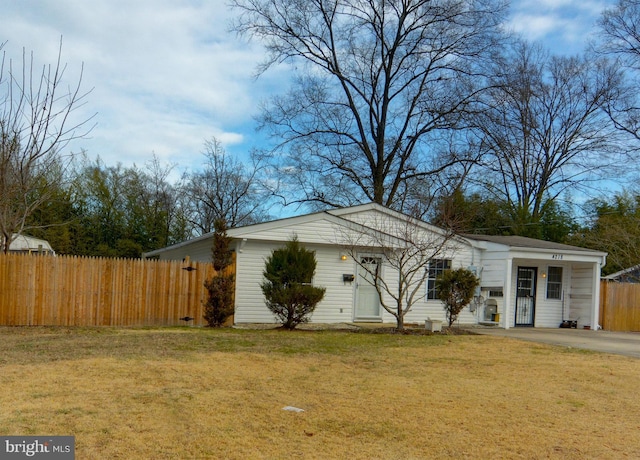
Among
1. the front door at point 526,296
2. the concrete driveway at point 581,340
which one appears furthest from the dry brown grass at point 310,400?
the front door at point 526,296

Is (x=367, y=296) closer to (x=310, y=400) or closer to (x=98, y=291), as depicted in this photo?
(x=98, y=291)

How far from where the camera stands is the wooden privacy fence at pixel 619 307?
18.4 metres

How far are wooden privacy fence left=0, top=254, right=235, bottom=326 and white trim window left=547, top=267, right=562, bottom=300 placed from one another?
10.9 m

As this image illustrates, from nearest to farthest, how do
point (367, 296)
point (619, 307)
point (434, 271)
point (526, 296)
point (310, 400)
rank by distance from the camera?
1. point (310, 400)
2. point (367, 296)
3. point (434, 271)
4. point (526, 296)
5. point (619, 307)

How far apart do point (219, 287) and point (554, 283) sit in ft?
36.6

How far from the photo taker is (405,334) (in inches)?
520

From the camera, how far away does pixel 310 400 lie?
611 centimetres

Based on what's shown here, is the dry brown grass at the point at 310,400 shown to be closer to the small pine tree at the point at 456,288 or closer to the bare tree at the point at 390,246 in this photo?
the small pine tree at the point at 456,288

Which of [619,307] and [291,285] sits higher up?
[291,285]

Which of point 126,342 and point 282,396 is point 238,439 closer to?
point 282,396

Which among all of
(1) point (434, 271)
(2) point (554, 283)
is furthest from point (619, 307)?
(1) point (434, 271)

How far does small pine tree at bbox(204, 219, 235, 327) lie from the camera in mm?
13289

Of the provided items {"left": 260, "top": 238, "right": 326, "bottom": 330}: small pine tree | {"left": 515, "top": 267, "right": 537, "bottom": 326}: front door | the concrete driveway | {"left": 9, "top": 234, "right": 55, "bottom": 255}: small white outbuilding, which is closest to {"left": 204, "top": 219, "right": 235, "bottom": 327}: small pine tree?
{"left": 260, "top": 238, "right": 326, "bottom": 330}: small pine tree

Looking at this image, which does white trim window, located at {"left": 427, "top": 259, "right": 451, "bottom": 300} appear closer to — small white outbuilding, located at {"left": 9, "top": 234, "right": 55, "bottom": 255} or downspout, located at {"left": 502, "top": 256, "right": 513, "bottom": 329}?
downspout, located at {"left": 502, "top": 256, "right": 513, "bottom": 329}
